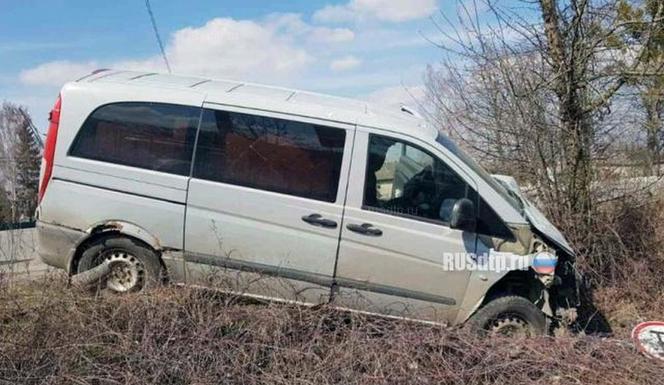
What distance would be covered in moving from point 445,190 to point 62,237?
124 inches

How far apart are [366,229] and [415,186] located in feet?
1.76

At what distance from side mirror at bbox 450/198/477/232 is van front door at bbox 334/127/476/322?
81 mm

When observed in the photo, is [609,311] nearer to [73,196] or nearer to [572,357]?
[572,357]

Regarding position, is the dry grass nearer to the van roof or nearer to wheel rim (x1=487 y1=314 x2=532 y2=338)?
wheel rim (x1=487 y1=314 x2=532 y2=338)

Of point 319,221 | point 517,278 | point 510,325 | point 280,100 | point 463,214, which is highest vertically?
point 280,100

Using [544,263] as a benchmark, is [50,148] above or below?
above

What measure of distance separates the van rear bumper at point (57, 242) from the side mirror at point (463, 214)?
295cm

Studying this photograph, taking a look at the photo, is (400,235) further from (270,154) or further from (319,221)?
(270,154)

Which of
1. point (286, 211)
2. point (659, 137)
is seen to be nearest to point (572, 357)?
point (286, 211)

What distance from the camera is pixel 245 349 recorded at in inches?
132

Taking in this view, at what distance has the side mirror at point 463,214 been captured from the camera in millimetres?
3895

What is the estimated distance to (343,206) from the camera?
4.00m

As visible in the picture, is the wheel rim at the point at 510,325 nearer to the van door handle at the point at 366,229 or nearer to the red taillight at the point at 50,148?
the van door handle at the point at 366,229

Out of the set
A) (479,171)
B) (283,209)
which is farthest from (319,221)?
(479,171)
